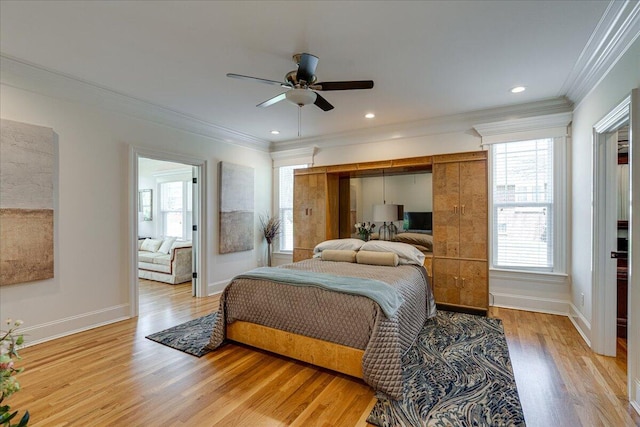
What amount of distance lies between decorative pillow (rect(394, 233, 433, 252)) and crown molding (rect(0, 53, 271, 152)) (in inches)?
127

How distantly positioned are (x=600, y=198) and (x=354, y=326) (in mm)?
2513

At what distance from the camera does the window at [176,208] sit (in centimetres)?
694

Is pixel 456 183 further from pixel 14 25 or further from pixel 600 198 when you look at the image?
pixel 14 25

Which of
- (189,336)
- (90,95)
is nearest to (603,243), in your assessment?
(189,336)

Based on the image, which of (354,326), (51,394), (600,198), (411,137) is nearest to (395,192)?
(411,137)

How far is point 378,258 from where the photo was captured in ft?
12.5

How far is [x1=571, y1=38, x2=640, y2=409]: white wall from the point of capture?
2.10 m

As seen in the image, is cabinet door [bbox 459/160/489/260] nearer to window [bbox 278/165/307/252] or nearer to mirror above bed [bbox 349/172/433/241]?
mirror above bed [bbox 349/172/433/241]

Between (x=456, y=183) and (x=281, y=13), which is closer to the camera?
(x=281, y=13)

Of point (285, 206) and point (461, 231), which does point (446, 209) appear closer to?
point (461, 231)

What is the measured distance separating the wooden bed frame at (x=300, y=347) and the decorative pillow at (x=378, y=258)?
151 cm

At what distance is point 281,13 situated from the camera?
7.06ft

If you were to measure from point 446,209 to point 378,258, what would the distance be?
1189 millimetres

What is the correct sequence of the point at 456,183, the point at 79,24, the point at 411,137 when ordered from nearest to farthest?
1. the point at 79,24
2. the point at 456,183
3. the point at 411,137
